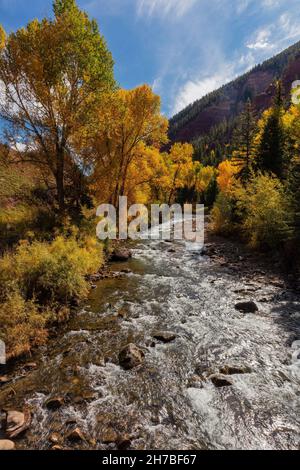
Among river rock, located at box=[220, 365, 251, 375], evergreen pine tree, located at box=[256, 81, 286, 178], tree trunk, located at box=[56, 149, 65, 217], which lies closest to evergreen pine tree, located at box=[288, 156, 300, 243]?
river rock, located at box=[220, 365, 251, 375]

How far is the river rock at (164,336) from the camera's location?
7352mm

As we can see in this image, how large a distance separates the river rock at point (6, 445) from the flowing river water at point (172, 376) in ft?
0.60

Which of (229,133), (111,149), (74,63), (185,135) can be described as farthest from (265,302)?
(185,135)

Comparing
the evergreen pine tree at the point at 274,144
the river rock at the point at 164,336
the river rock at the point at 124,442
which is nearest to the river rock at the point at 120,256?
the river rock at the point at 164,336

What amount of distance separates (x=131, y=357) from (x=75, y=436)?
2.23 metres

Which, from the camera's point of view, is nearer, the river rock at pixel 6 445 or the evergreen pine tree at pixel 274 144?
the river rock at pixel 6 445

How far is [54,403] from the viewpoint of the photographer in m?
5.07

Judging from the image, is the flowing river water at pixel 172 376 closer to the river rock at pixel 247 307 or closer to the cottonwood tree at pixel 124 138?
the river rock at pixel 247 307

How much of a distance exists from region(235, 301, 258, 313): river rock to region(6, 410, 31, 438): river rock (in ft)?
23.6

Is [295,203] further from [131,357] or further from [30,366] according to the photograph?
[30,366]

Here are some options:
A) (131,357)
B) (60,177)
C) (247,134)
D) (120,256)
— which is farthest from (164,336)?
(247,134)

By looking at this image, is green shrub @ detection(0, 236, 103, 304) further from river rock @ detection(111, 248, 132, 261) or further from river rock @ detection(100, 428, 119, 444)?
river rock @ detection(111, 248, 132, 261)

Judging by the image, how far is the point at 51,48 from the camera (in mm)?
12672
